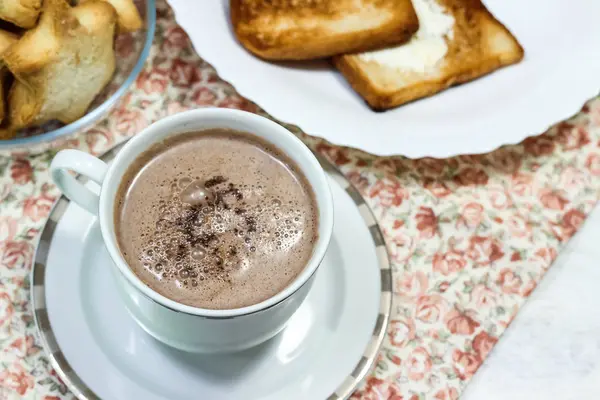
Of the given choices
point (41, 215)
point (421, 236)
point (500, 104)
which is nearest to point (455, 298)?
point (421, 236)

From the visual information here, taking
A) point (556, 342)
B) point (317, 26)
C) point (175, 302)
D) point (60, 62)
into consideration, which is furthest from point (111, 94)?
point (556, 342)

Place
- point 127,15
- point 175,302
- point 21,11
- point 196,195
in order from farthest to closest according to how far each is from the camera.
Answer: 1. point 127,15
2. point 21,11
3. point 196,195
4. point 175,302

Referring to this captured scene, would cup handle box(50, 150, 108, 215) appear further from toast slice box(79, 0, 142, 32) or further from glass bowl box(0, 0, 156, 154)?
toast slice box(79, 0, 142, 32)

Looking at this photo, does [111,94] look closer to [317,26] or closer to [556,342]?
[317,26]

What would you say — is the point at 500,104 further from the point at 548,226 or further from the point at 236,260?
the point at 236,260

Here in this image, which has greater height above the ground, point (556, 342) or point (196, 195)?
point (196, 195)
